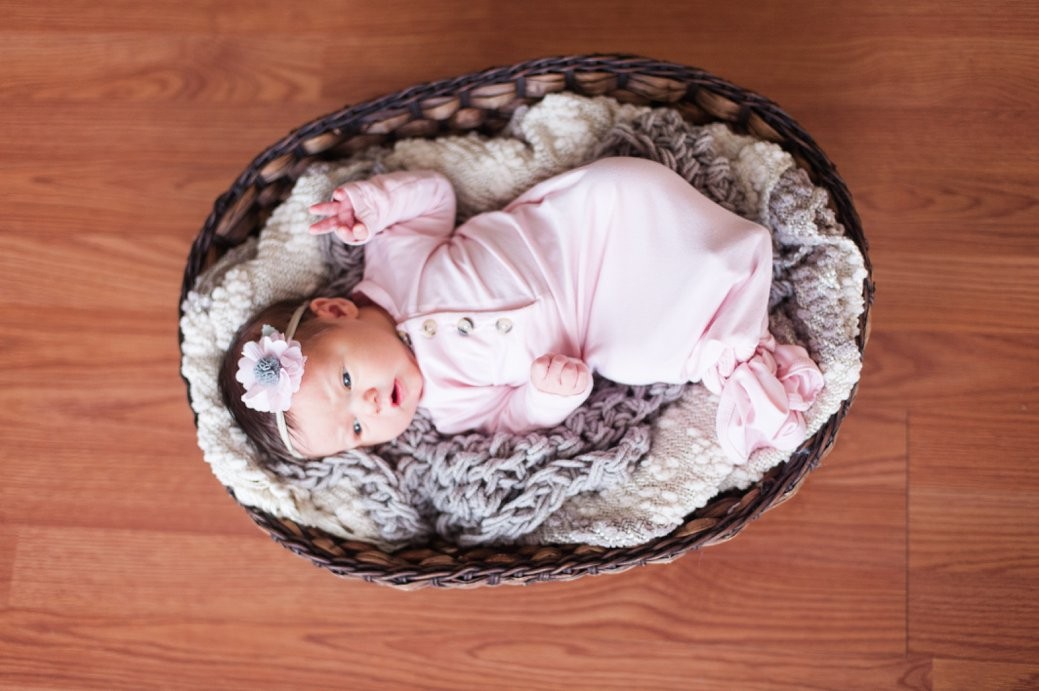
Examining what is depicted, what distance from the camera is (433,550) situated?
1.38 m

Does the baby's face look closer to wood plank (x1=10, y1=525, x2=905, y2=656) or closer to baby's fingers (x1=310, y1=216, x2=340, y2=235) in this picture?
baby's fingers (x1=310, y1=216, x2=340, y2=235)

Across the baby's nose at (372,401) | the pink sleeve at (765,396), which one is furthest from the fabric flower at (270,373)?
the pink sleeve at (765,396)

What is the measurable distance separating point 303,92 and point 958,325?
1218 millimetres

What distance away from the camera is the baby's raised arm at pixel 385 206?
1339mm

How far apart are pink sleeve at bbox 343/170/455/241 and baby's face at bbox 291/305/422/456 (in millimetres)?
167

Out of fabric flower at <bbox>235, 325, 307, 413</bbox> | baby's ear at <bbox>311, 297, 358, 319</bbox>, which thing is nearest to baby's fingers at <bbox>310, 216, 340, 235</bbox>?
baby's ear at <bbox>311, 297, 358, 319</bbox>

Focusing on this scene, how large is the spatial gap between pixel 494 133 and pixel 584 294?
1.16 ft

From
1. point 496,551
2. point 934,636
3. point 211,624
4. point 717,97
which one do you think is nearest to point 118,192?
point 211,624

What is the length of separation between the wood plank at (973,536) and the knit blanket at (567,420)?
317mm

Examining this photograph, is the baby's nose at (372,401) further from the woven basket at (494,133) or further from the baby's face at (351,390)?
the woven basket at (494,133)

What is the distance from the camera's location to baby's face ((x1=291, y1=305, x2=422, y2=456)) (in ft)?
4.13

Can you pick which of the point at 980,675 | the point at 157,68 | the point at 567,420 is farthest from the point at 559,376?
the point at 157,68

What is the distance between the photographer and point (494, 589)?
4.85 ft

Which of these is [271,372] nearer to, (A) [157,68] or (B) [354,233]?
(B) [354,233]
